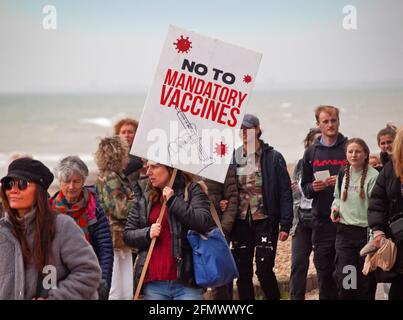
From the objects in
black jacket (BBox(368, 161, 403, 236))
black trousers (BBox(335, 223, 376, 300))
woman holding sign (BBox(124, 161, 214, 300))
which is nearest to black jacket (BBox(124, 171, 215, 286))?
woman holding sign (BBox(124, 161, 214, 300))

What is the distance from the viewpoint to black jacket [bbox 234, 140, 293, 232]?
9.55 m

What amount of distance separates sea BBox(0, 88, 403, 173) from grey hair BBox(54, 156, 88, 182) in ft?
63.5

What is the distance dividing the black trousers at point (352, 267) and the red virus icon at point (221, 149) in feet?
4.79

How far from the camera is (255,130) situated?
9.62 meters

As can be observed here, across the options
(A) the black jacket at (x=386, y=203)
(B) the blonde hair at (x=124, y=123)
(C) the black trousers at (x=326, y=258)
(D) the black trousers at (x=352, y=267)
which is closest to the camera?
(A) the black jacket at (x=386, y=203)

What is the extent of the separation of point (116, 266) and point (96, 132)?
31.6 m

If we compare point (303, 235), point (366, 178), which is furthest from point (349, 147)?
point (303, 235)

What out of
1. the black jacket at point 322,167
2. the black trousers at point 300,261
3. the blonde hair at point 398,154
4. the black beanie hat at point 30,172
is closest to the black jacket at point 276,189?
the black jacket at point 322,167

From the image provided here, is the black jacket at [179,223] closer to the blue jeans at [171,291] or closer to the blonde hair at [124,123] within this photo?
the blue jeans at [171,291]

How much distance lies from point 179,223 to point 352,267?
6.17 feet

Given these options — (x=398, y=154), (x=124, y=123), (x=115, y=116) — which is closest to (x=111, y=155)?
(x=124, y=123)

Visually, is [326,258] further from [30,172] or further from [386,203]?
[30,172]

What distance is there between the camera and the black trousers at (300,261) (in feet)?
33.1

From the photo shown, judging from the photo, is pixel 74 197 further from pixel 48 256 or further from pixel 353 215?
pixel 353 215
